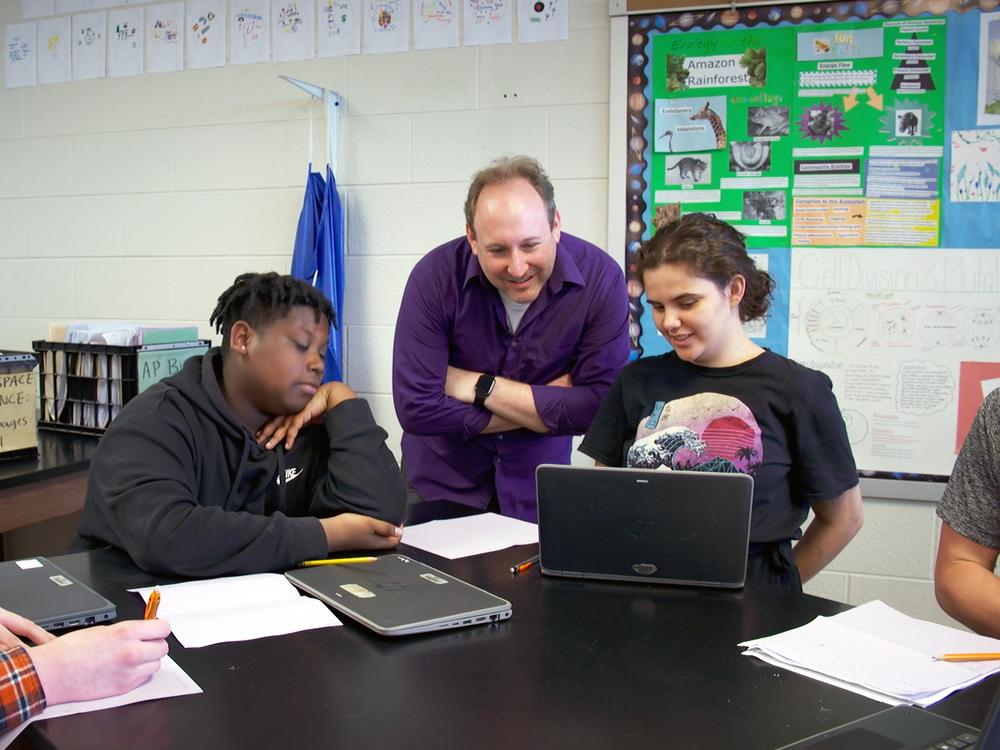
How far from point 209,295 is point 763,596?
2517 mm

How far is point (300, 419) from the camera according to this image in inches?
69.6

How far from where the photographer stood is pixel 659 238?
172 cm

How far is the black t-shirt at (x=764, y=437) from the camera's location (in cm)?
157

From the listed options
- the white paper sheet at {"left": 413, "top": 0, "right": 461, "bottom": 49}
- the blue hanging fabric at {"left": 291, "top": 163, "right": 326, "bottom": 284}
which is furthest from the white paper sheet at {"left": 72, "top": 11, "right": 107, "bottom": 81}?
the white paper sheet at {"left": 413, "top": 0, "right": 461, "bottom": 49}

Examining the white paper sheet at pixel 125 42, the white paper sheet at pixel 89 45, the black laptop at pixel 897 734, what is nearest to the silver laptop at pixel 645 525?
the black laptop at pixel 897 734

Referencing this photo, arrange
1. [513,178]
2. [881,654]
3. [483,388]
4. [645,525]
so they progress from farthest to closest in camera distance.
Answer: [483,388] → [513,178] → [645,525] → [881,654]

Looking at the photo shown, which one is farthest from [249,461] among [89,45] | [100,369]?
[89,45]

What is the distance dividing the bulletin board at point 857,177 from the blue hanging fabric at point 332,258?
3.06 ft

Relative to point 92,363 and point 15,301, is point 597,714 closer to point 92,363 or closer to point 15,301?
point 92,363

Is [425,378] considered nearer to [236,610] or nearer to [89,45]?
[236,610]

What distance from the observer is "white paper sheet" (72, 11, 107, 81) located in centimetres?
339

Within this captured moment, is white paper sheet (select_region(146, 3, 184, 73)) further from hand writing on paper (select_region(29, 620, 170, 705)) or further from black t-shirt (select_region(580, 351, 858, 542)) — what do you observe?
hand writing on paper (select_region(29, 620, 170, 705))

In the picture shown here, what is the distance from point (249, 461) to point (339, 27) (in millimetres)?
1909

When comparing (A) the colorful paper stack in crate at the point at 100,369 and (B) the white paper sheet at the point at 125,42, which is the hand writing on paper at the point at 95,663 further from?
(B) the white paper sheet at the point at 125,42
